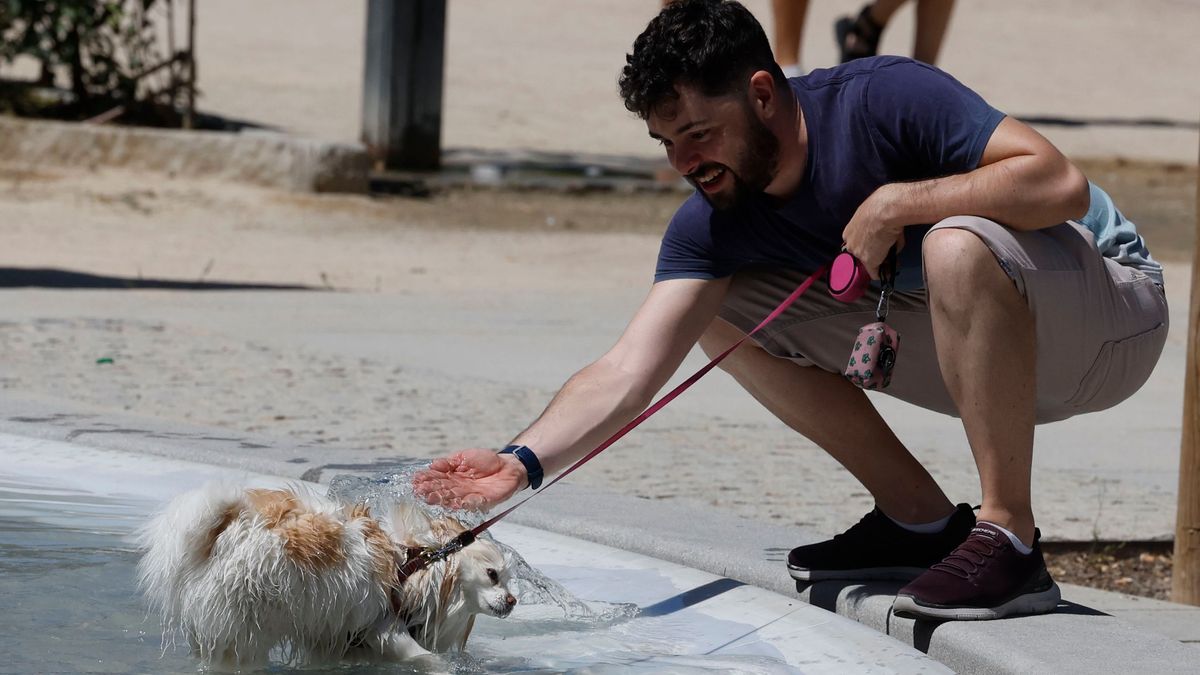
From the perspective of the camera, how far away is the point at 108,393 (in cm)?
545

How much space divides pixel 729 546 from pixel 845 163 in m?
0.80

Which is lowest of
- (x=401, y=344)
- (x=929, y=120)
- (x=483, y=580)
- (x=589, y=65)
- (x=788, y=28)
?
(x=589, y=65)

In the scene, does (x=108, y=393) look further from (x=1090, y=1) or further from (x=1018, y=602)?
(x=1090, y=1)

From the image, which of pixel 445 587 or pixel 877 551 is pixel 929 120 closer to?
pixel 877 551

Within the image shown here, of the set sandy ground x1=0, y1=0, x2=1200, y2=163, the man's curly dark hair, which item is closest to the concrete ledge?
sandy ground x1=0, y1=0, x2=1200, y2=163

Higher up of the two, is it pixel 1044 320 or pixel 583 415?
pixel 1044 320

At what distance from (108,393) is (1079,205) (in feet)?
11.2

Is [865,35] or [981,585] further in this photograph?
[865,35]

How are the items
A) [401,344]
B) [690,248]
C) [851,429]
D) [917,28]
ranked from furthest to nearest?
[917,28] → [401,344] → [851,429] → [690,248]

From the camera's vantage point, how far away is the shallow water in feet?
9.21

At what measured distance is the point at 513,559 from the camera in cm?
284

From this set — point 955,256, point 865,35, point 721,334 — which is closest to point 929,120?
point 955,256

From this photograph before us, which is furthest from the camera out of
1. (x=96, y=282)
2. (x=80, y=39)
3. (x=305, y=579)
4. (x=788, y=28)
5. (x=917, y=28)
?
Answer: (x=80, y=39)

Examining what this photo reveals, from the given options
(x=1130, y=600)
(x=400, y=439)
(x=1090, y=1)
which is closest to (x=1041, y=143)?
(x=1130, y=600)
